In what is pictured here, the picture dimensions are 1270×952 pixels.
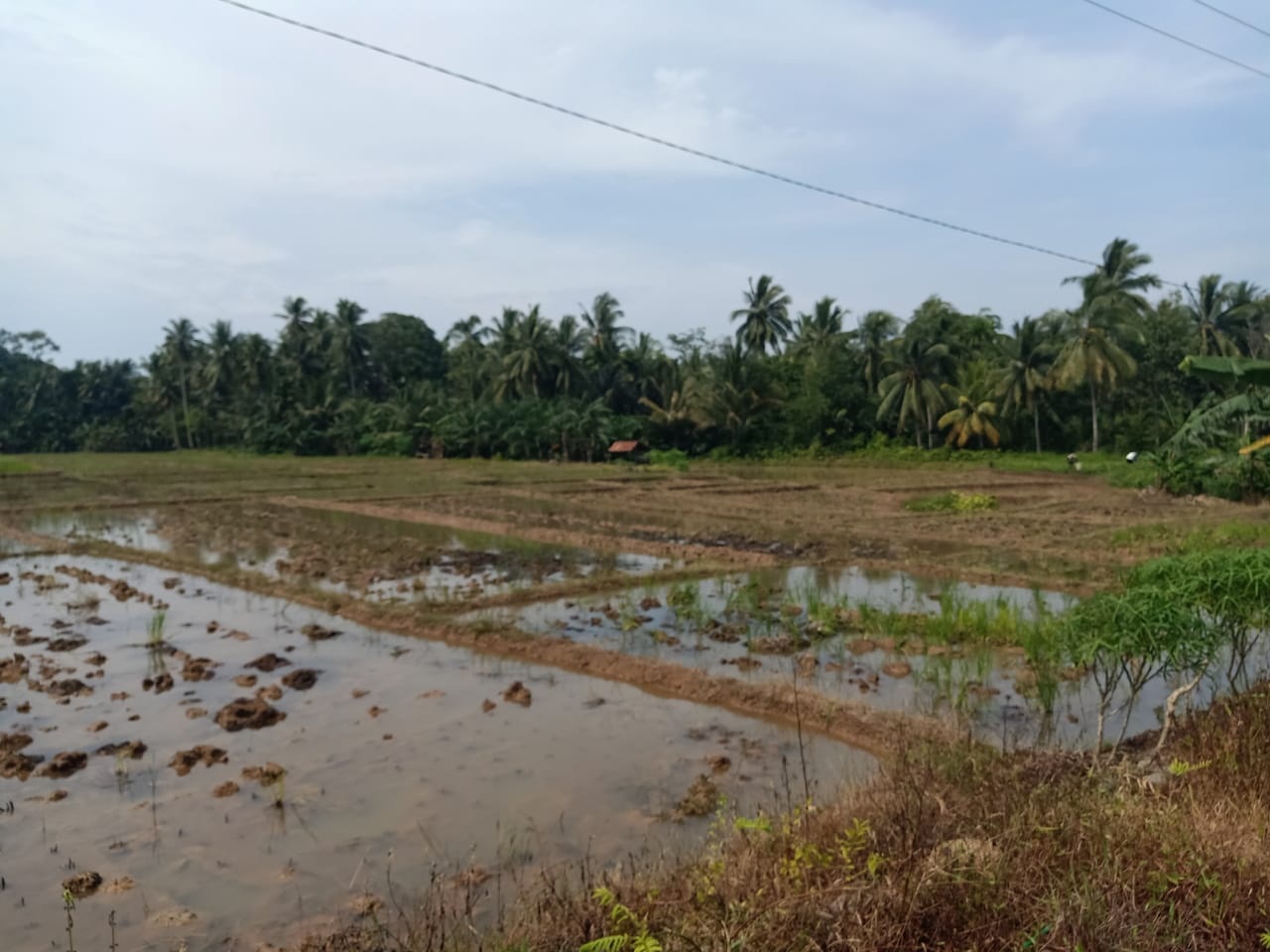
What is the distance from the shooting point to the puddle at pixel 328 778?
4375mm

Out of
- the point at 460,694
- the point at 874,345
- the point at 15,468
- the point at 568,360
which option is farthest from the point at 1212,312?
the point at 15,468

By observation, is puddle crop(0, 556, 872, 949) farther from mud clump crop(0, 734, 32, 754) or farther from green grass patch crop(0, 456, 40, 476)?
green grass patch crop(0, 456, 40, 476)

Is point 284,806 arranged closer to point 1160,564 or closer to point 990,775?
point 990,775

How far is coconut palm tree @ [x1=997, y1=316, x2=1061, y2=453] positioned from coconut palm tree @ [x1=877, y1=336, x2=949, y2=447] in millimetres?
2539

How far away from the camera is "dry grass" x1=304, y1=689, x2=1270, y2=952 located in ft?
9.50

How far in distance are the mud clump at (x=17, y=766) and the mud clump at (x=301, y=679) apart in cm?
195

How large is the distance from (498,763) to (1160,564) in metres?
4.12

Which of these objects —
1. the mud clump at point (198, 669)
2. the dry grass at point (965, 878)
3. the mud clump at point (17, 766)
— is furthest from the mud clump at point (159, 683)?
the dry grass at point (965, 878)

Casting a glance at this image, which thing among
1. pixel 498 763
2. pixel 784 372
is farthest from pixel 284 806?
pixel 784 372

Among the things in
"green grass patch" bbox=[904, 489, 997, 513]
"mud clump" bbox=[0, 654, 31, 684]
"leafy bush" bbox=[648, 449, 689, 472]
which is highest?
"leafy bush" bbox=[648, 449, 689, 472]

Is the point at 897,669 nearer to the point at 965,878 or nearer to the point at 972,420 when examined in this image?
the point at 965,878

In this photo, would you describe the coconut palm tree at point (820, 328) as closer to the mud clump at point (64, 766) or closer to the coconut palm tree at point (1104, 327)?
the coconut palm tree at point (1104, 327)

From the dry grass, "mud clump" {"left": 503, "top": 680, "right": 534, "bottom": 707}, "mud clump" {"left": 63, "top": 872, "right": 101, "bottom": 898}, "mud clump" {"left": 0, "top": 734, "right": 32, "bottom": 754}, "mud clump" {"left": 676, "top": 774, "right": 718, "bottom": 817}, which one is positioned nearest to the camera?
the dry grass

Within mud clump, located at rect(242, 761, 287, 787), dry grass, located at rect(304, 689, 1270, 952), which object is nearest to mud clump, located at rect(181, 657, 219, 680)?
mud clump, located at rect(242, 761, 287, 787)
